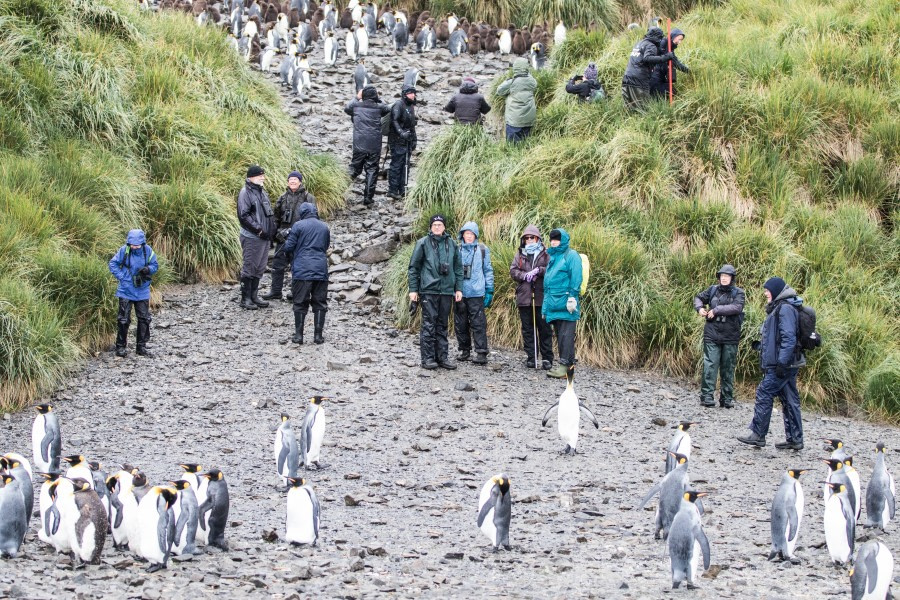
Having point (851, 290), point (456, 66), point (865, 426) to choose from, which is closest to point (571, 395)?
point (865, 426)

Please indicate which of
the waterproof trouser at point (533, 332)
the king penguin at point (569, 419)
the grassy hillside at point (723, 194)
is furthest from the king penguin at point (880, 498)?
the waterproof trouser at point (533, 332)

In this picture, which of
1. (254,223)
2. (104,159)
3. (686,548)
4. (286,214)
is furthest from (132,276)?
(686,548)

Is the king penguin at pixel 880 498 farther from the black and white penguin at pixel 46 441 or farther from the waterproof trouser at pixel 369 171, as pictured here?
the waterproof trouser at pixel 369 171

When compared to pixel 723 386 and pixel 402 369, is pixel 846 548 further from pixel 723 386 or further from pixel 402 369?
pixel 402 369

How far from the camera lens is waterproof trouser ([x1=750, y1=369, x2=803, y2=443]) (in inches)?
336

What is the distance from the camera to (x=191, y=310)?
11523 mm

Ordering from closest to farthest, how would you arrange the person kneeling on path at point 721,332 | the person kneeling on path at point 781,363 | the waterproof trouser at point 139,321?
1. the person kneeling on path at point 781,363
2. the person kneeling on path at point 721,332
3. the waterproof trouser at point 139,321

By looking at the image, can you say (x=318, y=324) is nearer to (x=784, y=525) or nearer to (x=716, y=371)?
(x=716, y=371)

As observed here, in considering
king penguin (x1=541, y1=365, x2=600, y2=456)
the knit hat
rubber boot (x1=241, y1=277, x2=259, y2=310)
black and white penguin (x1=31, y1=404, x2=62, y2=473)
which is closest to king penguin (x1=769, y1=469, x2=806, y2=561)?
king penguin (x1=541, y1=365, x2=600, y2=456)

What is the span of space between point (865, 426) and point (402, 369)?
13.5 ft

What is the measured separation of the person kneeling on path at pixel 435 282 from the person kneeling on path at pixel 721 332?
7.20 feet

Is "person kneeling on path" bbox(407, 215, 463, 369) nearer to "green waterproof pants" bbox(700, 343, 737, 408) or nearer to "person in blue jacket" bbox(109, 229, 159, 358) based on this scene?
"green waterproof pants" bbox(700, 343, 737, 408)

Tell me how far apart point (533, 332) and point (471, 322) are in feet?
1.92

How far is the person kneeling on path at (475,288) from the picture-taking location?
1020 centimetres
